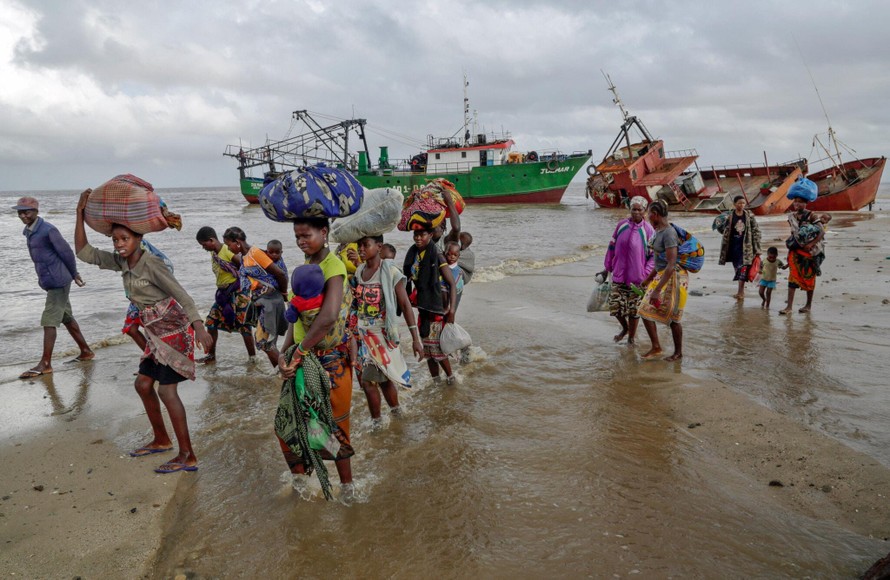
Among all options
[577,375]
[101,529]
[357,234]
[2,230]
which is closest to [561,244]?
[577,375]

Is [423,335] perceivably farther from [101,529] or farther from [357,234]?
[101,529]

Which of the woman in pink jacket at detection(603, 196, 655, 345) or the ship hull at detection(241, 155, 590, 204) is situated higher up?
the ship hull at detection(241, 155, 590, 204)

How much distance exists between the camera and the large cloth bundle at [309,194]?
9.57 feet

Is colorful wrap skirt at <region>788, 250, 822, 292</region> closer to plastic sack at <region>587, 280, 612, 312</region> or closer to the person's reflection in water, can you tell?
plastic sack at <region>587, 280, 612, 312</region>

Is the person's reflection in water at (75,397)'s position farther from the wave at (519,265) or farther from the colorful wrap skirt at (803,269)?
Answer: the colorful wrap skirt at (803,269)

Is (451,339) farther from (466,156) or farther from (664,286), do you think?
(466,156)

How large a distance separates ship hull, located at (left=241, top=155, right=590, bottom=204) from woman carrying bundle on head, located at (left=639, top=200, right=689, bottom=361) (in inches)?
1288

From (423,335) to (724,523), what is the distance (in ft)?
8.92

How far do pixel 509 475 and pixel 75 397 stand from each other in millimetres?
3972

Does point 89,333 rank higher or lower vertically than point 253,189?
lower

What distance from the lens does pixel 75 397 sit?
511 cm

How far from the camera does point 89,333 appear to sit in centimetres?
779

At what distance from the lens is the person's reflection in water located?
4.72 metres

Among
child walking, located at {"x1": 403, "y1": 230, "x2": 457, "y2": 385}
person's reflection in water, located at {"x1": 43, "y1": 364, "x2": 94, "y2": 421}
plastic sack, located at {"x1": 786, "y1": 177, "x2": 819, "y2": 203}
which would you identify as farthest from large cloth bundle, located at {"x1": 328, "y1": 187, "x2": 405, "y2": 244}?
plastic sack, located at {"x1": 786, "y1": 177, "x2": 819, "y2": 203}
